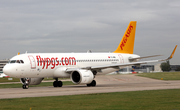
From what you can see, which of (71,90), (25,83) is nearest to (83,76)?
(71,90)

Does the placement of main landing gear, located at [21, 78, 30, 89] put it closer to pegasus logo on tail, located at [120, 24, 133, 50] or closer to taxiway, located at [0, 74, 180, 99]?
taxiway, located at [0, 74, 180, 99]

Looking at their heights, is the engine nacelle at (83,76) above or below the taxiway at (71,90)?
above

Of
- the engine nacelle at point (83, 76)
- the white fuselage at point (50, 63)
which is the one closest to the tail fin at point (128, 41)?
the white fuselage at point (50, 63)

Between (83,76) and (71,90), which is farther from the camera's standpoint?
(83,76)

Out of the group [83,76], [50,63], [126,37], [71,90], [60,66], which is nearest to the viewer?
[71,90]

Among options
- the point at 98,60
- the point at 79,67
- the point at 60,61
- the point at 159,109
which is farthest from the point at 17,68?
the point at 159,109

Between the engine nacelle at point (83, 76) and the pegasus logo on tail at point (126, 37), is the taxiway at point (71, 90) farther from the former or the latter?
the pegasus logo on tail at point (126, 37)

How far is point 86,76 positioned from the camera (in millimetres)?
38656

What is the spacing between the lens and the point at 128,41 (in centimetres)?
5050

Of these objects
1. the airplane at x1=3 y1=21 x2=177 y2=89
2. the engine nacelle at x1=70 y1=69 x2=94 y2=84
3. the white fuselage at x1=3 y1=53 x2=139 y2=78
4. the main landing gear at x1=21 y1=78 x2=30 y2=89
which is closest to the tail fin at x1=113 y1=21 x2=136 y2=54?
the airplane at x1=3 y1=21 x2=177 y2=89

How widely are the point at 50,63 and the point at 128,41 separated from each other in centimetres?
1577

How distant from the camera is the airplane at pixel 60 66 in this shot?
37.7 metres

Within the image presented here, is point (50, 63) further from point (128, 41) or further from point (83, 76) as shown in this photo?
point (128, 41)

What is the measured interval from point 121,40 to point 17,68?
19458 mm
